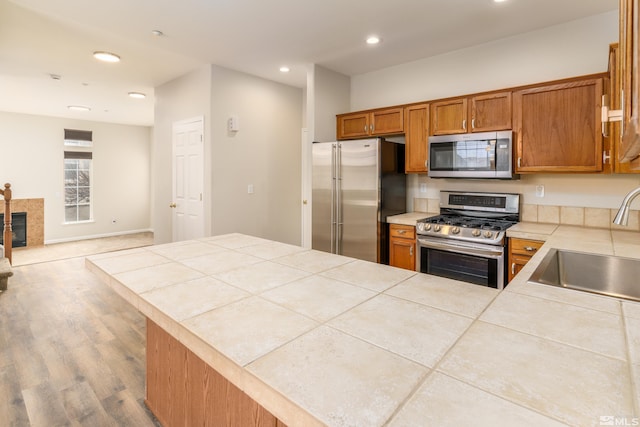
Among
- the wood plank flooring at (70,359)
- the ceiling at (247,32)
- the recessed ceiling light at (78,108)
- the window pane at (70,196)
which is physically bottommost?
the wood plank flooring at (70,359)

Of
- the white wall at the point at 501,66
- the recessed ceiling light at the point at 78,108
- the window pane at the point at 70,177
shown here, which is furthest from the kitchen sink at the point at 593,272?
the window pane at the point at 70,177

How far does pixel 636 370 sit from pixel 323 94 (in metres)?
3.75

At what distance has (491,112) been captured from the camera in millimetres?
3033

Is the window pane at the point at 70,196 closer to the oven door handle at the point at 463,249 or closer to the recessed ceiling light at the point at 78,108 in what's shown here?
the recessed ceiling light at the point at 78,108

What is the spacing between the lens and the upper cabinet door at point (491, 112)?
2945mm

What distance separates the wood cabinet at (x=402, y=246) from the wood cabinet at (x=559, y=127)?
1070mm

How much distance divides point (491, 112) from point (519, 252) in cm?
127

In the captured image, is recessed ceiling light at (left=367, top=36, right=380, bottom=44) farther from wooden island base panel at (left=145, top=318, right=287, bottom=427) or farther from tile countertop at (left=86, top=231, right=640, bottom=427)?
wooden island base panel at (left=145, top=318, right=287, bottom=427)

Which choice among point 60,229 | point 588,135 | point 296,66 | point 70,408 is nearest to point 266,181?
point 296,66

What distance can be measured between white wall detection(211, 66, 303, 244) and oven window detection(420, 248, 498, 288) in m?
2.25

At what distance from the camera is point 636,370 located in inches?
27.8

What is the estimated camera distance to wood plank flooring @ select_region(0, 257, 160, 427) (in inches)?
76.6

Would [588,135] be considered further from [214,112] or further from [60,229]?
[60,229]

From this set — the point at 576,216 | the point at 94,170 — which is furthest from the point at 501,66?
the point at 94,170
